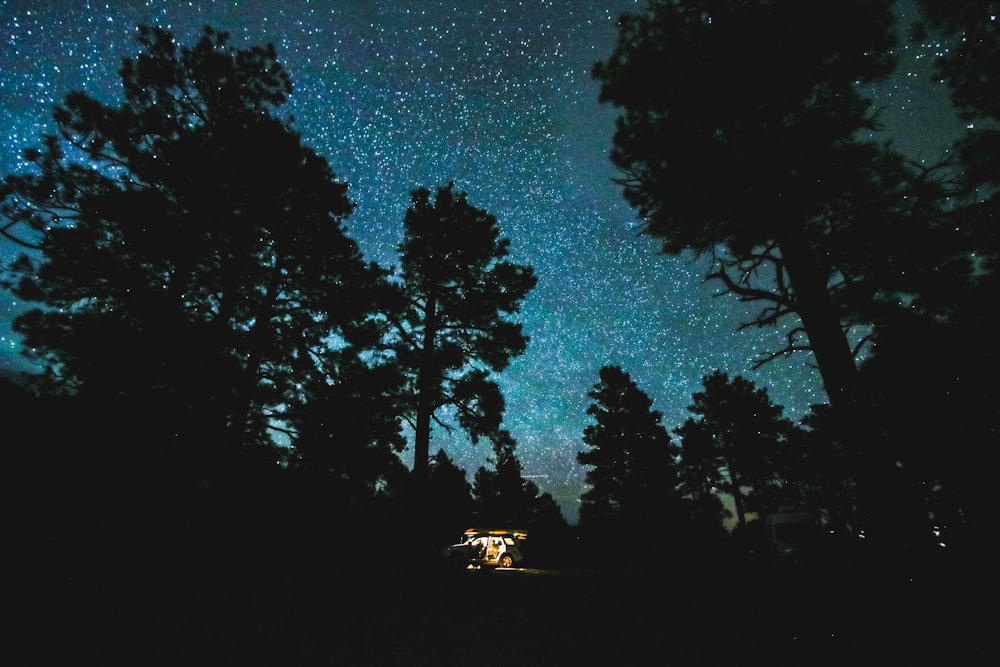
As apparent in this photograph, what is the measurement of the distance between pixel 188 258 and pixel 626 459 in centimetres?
3122

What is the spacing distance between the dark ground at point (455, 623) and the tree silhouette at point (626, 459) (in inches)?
1062

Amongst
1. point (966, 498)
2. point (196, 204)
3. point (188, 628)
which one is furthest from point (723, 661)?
point (196, 204)

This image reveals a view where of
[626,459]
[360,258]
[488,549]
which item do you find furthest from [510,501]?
[360,258]

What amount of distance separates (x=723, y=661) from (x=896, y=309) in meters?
7.08

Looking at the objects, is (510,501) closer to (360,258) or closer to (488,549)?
(488,549)

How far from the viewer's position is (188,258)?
34.6ft

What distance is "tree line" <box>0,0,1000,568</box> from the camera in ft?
21.9

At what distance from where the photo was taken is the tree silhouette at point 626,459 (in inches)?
1330

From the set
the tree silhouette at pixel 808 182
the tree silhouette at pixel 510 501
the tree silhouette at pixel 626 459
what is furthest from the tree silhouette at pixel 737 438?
the tree silhouette at pixel 808 182

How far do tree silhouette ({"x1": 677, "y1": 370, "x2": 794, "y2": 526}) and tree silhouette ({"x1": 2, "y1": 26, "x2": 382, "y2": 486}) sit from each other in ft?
112

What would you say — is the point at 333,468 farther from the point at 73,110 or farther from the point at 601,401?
the point at 601,401

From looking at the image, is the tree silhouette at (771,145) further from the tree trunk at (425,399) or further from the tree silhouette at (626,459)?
the tree silhouette at (626,459)

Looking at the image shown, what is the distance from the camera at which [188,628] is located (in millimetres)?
5020

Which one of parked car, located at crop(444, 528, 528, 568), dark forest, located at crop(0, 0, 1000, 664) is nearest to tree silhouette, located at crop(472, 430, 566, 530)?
parked car, located at crop(444, 528, 528, 568)
